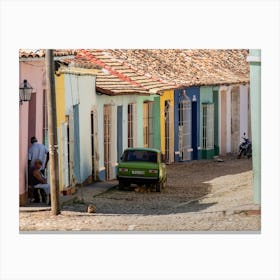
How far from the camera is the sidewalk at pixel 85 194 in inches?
846

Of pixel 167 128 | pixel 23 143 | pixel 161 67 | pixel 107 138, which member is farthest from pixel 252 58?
pixel 23 143

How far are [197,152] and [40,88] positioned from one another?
8.14ft

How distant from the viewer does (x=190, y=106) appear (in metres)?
22.6

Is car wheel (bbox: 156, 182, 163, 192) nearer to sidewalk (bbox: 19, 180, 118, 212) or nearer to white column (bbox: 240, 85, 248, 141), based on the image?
sidewalk (bbox: 19, 180, 118, 212)

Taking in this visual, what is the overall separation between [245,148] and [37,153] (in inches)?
113

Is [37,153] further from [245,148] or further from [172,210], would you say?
[245,148]

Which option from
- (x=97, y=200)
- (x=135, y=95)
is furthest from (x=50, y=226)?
(x=135, y=95)

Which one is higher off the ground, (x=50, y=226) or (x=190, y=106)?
(x=190, y=106)

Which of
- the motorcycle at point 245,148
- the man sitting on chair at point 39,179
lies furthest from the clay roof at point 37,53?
the motorcycle at point 245,148

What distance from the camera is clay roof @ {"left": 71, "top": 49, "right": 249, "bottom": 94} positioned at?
853 inches

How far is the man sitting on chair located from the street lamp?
33.7 inches

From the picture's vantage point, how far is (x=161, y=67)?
22281 millimetres
